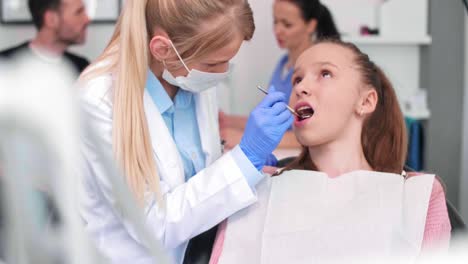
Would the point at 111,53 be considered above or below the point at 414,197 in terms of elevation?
above

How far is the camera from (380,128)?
1458 mm

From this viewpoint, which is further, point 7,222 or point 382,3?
point 382,3

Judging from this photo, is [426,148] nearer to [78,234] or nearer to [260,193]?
[260,193]

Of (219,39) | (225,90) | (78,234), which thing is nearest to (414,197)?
(219,39)

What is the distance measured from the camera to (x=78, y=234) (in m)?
0.54

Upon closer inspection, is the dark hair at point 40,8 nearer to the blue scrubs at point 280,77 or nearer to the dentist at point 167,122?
the blue scrubs at point 280,77

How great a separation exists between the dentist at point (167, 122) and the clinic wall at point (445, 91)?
1.78m

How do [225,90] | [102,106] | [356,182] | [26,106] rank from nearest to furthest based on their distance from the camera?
[26,106]
[102,106]
[356,182]
[225,90]

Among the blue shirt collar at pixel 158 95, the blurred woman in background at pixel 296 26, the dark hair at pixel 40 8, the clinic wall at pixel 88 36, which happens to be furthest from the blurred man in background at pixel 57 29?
the blue shirt collar at pixel 158 95

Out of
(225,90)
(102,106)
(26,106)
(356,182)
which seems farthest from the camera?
(225,90)

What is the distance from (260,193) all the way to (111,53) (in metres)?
0.41

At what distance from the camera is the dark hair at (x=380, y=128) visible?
1.43 meters

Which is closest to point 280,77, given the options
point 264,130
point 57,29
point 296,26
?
point 296,26

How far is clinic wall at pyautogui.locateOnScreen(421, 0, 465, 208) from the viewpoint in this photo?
112 inches
